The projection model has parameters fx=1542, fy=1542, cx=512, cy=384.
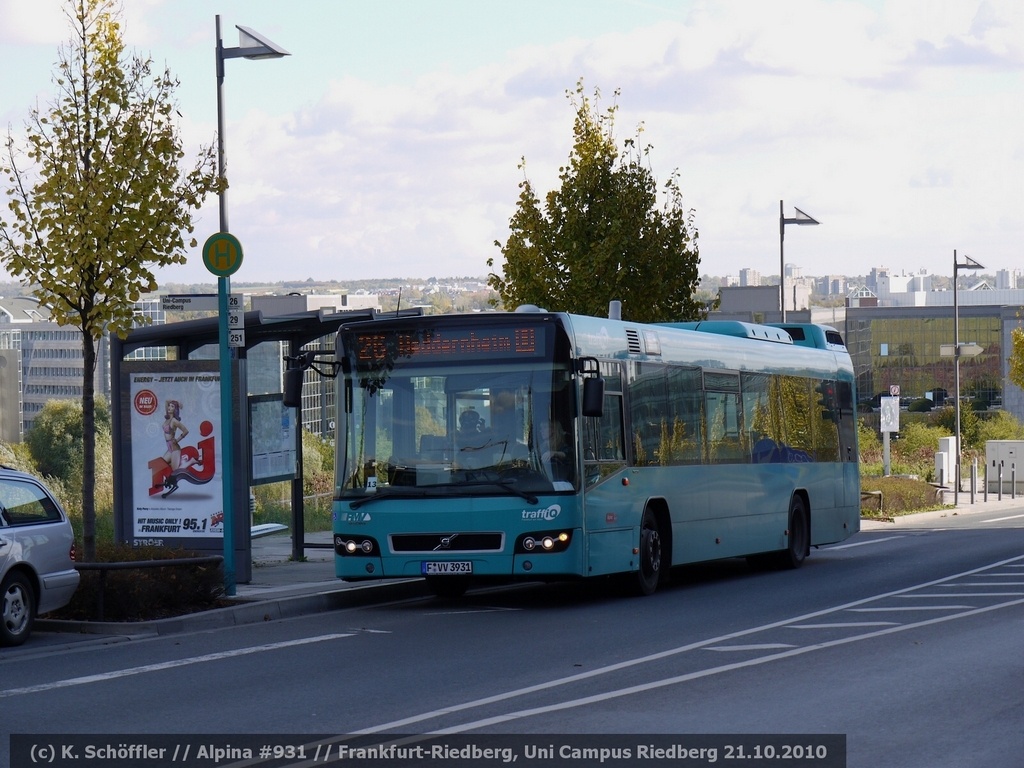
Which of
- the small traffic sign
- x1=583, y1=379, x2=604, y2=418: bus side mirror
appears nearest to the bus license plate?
x1=583, y1=379, x2=604, y2=418: bus side mirror

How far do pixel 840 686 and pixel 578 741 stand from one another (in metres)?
2.56

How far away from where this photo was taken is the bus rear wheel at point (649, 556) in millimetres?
16750

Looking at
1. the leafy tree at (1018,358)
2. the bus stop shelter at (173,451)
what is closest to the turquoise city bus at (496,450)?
the bus stop shelter at (173,451)

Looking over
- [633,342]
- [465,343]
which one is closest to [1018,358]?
[633,342]

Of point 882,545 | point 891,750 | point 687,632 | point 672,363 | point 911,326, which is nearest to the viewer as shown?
point 891,750

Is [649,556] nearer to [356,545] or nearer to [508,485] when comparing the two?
[508,485]

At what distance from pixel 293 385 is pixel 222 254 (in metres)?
1.51

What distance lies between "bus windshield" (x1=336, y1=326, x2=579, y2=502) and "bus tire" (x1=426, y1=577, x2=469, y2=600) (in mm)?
2206

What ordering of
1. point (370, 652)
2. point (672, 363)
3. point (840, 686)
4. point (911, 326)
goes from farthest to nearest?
point (911, 326) → point (672, 363) → point (370, 652) → point (840, 686)

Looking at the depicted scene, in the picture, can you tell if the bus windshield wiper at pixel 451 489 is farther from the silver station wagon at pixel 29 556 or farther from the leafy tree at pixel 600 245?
the leafy tree at pixel 600 245

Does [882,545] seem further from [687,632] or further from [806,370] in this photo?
[687,632]

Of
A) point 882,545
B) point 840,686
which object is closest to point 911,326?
point 882,545

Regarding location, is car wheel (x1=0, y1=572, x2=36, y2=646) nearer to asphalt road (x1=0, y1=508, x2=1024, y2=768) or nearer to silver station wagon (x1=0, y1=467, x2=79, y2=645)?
silver station wagon (x1=0, y1=467, x2=79, y2=645)

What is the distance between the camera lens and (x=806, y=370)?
22.3 m
